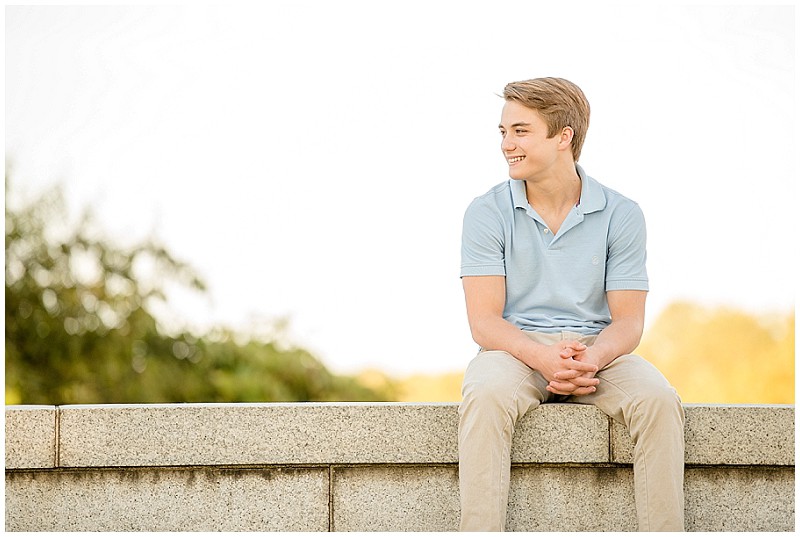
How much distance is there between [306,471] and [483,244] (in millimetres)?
1133

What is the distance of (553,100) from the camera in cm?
401

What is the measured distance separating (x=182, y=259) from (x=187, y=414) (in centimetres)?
1152

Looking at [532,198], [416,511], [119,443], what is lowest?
[416,511]

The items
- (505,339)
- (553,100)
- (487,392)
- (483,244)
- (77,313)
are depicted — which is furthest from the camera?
(77,313)

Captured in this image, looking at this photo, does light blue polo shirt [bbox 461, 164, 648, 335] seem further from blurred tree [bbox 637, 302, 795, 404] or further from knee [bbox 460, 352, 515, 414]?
blurred tree [bbox 637, 302, 795, 404]

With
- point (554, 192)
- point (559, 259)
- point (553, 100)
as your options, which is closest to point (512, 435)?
point (559, 259)

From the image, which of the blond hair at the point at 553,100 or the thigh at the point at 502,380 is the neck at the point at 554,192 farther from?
the thigh at the point at 502,380

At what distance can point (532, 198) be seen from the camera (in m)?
4.08

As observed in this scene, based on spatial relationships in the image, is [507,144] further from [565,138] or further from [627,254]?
[627,254]

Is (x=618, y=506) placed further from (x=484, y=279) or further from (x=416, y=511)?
(x=484, y=279)

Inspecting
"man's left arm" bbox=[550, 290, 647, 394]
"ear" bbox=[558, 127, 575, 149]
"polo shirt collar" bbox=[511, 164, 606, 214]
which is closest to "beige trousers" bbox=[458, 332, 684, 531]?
"man's left arm" bbox=[550, 290, 647, 394]

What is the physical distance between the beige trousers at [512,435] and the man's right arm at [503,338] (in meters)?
0.08

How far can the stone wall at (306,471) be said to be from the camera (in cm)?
387

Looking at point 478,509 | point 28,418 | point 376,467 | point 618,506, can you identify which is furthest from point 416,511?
point 28,418
